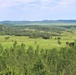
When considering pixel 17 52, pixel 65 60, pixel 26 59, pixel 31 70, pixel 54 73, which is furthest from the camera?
pixel 17 52

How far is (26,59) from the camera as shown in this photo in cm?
11488

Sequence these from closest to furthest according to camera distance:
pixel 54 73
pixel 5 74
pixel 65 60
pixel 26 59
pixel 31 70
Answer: pixel 5 74 < pixel 31 70 < pixel 54 73 < pixel 65 60 < pixel 26 59

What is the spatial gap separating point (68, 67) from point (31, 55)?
100 ft

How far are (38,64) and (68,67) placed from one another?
16.0 m

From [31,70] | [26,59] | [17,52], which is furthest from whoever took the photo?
[17,52]

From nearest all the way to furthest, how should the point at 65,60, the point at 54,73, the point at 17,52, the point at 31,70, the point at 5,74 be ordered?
the point at 5,74
the point at 31,70
the point at 54,73
the point at 65,60
the point at 17,52

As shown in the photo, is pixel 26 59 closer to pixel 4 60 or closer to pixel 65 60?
pixel 4 60

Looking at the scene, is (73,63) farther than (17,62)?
No

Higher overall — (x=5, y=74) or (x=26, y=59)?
(x=5, y=74)

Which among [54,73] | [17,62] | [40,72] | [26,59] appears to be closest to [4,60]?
[17,62]

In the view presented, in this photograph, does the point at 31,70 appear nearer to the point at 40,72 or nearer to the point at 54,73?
the point at 40,72

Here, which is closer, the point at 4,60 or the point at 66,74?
the point at 66,74

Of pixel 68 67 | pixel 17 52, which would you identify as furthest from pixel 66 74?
pixel 17 52

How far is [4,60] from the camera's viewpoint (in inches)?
4129
